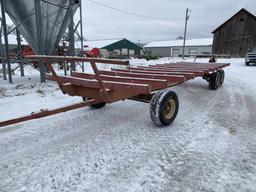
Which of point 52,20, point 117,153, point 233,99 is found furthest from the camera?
point 52,20

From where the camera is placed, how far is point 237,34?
3794cm

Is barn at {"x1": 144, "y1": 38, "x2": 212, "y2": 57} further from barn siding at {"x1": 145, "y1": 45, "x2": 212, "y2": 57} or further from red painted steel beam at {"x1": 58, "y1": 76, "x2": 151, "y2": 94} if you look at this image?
red painted steel beam at {"x1": 58, "y1": 76, "x2": 151, "y2": 94}

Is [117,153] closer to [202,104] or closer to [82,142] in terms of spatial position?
[82,142]

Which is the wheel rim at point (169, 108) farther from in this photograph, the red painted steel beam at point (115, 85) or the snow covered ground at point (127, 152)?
the red painted steel beam at point (115, 85)

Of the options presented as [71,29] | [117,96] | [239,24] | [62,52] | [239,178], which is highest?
[239,24]

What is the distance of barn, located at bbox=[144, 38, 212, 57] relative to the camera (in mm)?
65062

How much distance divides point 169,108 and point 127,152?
4.97 ft

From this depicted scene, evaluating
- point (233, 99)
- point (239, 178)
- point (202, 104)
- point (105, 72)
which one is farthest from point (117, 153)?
point (233, 99)

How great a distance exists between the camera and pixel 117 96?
394 centimetres

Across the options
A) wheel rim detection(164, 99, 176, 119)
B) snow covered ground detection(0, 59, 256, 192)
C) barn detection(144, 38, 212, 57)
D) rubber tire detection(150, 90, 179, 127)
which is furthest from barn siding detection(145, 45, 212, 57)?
rubber tire detection(150, 90, 179, 127)

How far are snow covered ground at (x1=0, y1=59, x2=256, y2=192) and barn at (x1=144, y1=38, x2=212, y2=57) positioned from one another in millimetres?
60703

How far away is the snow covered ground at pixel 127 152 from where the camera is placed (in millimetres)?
2492

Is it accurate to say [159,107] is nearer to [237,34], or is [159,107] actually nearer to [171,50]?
[237,34]

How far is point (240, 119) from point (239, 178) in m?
2.48
